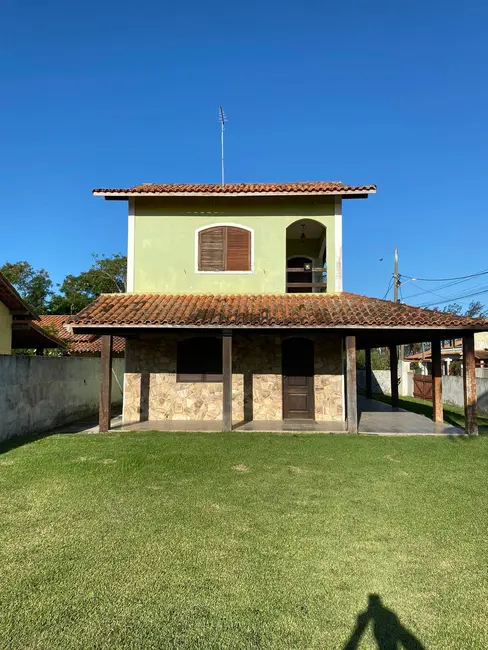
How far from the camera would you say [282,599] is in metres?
3.04

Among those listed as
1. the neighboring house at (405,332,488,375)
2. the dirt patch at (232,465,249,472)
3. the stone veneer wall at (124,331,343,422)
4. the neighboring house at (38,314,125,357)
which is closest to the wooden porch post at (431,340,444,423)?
the stone veneer wall at (124,331,343,422)

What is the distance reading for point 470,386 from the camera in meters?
9.70

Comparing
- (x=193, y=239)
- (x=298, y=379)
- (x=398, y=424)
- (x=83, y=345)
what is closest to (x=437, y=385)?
(x=398, y=424)

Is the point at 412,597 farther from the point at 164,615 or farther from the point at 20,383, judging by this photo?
the point at 20,383

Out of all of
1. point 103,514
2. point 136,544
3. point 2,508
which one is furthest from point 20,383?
point 136,544

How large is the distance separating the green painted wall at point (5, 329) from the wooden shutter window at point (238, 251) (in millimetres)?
6082

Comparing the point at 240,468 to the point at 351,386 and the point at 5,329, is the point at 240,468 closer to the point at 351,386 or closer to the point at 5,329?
the point at 351,386

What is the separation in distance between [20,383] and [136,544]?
653 cm

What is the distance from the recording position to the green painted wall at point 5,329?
1083 cm

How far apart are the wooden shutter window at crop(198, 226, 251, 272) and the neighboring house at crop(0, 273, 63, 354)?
16.1 feet

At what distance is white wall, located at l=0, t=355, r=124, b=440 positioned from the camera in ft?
28.4

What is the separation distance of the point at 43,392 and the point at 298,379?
22.1 feet

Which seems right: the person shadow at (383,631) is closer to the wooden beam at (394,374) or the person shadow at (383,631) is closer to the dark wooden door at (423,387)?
the wooden beam at (394,374)

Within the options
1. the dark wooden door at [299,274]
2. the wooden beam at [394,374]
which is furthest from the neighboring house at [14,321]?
the wooden beam at [394,374]
